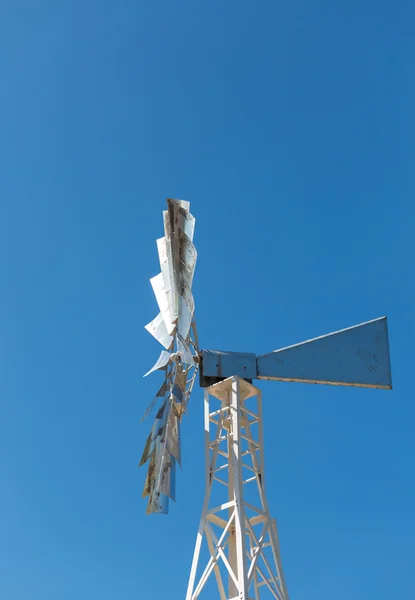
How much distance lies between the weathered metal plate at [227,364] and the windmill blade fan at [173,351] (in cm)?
37

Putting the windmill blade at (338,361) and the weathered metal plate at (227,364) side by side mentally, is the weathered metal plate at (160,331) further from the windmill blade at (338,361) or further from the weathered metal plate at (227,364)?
the windmill blade at (338,361)

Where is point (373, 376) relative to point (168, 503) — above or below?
above

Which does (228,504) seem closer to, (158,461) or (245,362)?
(158,461)

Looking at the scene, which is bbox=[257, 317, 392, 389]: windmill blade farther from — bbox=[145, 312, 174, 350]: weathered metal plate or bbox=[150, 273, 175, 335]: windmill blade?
bbox=[150, 273, 175, 335]: windmill blade

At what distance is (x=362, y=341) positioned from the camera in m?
26.9

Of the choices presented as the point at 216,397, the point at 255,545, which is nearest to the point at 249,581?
the point at 255,545

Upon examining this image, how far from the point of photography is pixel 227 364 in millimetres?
25875

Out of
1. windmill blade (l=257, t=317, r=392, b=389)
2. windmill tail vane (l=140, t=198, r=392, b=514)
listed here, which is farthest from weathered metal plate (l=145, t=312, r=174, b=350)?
windmill blade (l=257, t=317, r=392, b=389)

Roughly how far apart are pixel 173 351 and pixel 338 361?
5.02m

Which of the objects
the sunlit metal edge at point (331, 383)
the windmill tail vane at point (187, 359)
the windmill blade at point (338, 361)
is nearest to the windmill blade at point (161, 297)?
the windmill tail vane at point (187, 359)

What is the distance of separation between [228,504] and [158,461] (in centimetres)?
218

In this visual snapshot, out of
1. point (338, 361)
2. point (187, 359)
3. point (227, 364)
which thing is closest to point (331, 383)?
point (338, 361)

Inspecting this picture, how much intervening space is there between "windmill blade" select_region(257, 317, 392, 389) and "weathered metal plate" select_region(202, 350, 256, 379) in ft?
1.06

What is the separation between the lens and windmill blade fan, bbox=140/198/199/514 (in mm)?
23891
